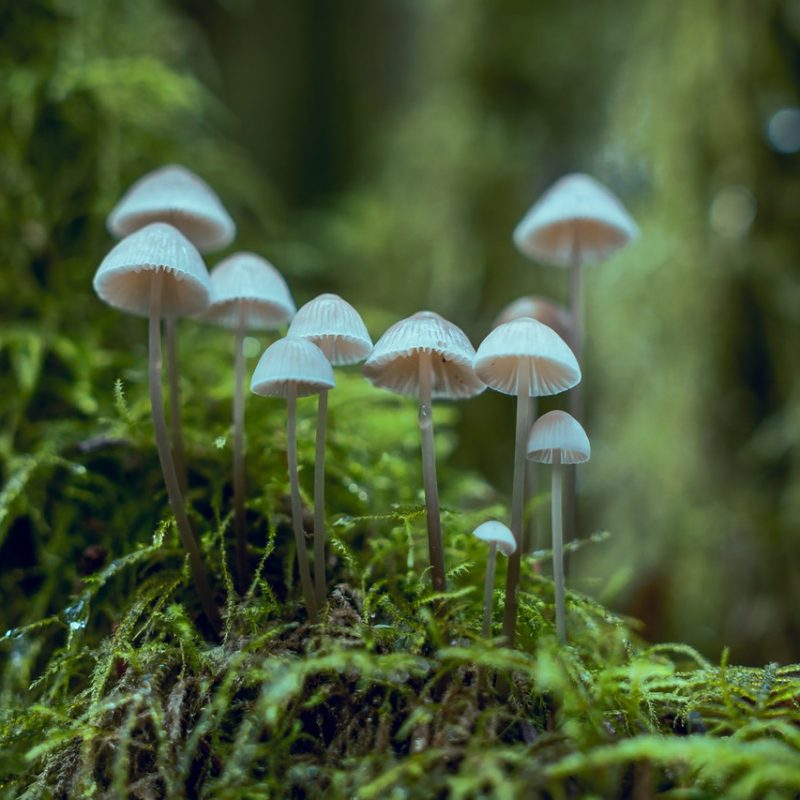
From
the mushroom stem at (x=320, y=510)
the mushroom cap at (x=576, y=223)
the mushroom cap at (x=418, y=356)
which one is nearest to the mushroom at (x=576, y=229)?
the mushroom cap at (x=576, y=223)

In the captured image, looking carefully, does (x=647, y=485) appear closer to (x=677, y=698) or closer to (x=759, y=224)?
(x=759, y=224)

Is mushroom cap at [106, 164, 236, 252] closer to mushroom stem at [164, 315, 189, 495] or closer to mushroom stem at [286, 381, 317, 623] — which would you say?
mushroom stem at [164, 315, 189, 495]

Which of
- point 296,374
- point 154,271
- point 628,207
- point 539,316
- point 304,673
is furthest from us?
point 628,207

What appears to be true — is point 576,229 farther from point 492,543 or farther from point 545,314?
point 492,543

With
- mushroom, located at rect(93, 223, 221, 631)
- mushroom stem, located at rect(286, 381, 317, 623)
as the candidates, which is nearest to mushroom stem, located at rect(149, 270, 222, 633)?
mushroom, located at rect(93, 223, 221, 631)

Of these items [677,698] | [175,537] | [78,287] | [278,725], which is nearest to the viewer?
[278,725]

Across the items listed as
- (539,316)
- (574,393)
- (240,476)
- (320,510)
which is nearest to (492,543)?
(320,510)

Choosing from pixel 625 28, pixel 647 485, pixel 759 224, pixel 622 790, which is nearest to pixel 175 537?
pixel 622 790
